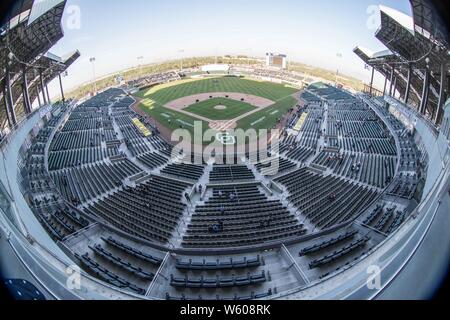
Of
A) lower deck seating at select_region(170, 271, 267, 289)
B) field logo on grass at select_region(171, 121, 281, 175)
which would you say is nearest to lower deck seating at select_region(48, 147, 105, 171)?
field logo on grass at select_region(171, 121, 281, 175)

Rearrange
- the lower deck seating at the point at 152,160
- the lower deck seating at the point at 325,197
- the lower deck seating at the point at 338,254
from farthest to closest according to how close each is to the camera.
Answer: the lower deck seating at the point at 152,160 < the lower deck seating at the point at 325,197 < the lower deck seating at the point at 338,254

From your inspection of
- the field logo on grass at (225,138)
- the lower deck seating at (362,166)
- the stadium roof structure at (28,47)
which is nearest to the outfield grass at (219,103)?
the field logo on grass at (225,138)

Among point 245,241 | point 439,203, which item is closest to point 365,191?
point 245,241

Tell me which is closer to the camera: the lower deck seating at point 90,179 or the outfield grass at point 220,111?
the lower deck seating at point 90,179

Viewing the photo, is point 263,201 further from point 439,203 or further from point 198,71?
point 198,71

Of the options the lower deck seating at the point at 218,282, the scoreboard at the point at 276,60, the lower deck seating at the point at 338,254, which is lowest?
the lower deck seating at the point at 218,282

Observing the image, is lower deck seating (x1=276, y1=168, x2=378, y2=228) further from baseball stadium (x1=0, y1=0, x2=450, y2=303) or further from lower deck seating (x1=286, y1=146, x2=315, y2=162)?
lower deck seating (x1=286, y1=146, x2=315, y2=162)

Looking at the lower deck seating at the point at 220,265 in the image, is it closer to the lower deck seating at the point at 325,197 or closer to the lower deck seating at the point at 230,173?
the lower deck seating at the point at 325,197
